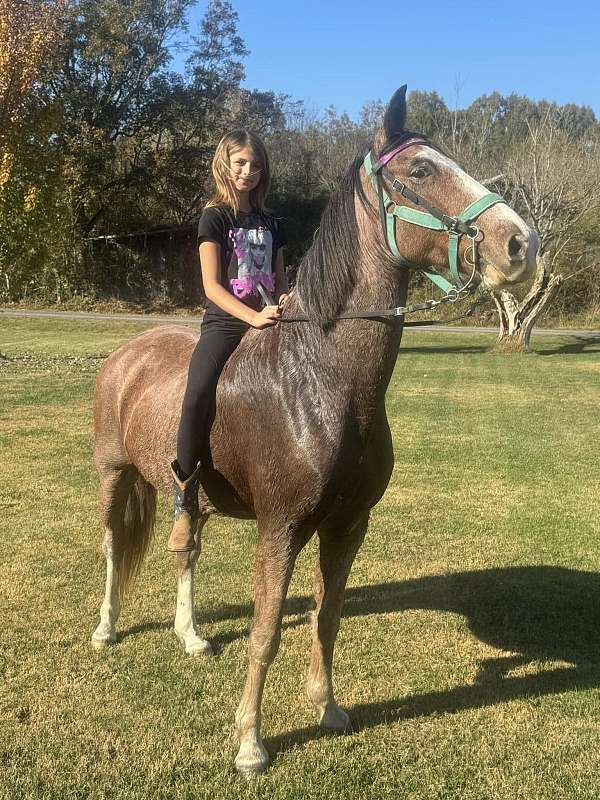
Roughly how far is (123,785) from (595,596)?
12.2 ft

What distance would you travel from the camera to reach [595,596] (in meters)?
5.13

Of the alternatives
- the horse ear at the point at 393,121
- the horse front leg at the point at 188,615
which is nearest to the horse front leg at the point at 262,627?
the horse front leg at the point at 188,615

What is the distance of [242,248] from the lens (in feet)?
10.9

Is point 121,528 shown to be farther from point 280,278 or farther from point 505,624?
point 505,624

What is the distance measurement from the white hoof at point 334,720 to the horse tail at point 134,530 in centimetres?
166

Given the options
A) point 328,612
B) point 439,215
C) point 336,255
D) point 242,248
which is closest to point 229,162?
point 242,248

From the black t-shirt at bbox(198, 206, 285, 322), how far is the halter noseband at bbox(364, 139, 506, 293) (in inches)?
29.6

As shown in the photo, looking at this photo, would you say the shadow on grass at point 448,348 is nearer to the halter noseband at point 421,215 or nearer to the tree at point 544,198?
the tree at point 544,198

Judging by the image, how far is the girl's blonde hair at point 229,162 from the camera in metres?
3.29

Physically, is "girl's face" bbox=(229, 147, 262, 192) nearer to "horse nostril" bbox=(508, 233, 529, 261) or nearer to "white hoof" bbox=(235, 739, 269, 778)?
"horse nostril" bbox=(508, 233, 529, 261)

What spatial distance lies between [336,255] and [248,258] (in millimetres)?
623

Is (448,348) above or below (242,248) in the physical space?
below

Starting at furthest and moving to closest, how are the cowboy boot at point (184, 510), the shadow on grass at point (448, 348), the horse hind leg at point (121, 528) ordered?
the shadow on grass at point (448, 348) → the horse hind leg at point (121, 528) → the cowboy boot at point (184, 510)

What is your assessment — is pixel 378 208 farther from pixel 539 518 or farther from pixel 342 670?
pixel 539 518
